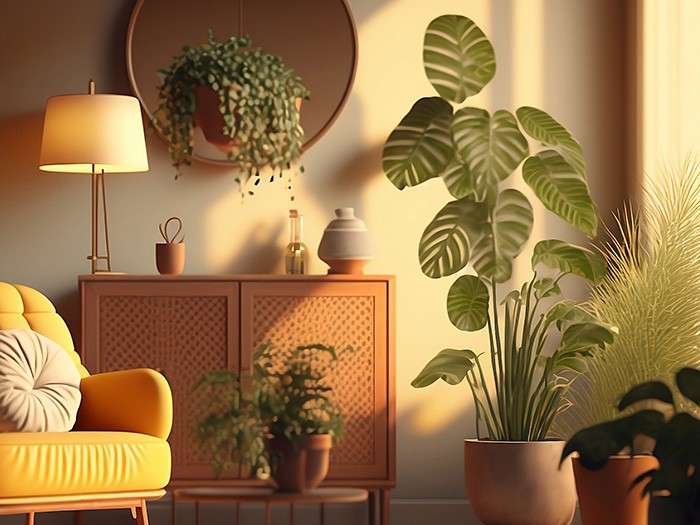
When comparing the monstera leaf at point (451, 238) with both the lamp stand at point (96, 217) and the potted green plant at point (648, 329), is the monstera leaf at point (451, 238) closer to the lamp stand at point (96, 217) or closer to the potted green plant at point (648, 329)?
the potted green plant at point (648, 329)

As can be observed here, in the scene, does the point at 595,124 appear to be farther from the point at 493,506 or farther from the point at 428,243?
the point at 493,506

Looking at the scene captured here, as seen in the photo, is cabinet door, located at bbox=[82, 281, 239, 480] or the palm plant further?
cabinet door, located at bbox=[82, 281, 239, 480]

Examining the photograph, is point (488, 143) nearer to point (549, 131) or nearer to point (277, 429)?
point (549, 131)

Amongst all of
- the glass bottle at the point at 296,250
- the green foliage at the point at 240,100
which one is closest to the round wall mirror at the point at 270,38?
the glass bottle at the point at 296,250

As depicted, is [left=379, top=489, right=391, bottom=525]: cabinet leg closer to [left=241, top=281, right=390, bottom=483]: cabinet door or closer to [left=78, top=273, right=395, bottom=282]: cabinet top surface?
[left=241, top=281, right=390, bottom=483]: cabinet door

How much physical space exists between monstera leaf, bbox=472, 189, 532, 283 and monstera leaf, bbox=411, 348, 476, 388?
30cm

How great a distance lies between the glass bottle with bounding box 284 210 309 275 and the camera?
14.1ft

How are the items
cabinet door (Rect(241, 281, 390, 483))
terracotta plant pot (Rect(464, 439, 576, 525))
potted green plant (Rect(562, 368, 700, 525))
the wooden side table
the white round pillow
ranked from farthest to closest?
cabinet door (Rect(241, 281, 390, 483)) < terracotta plant pot (Rect(464, 439, 576, 525)) < the white round pillow < the wooden side table < potted green plant (Rect(562, 368, 700, 525))

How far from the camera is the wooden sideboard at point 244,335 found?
13.2ft

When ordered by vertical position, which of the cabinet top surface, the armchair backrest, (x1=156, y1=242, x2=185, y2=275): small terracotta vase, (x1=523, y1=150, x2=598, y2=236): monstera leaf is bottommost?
the armchair backrest

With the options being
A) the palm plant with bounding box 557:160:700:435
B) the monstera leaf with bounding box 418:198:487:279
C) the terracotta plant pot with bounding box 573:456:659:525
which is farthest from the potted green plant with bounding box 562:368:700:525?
the monstera leaf with bounding box 418:198:487:279

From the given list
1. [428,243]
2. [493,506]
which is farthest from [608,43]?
[493,506]

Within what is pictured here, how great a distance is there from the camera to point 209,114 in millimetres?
3766

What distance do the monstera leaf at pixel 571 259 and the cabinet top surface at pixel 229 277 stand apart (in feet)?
1.74
